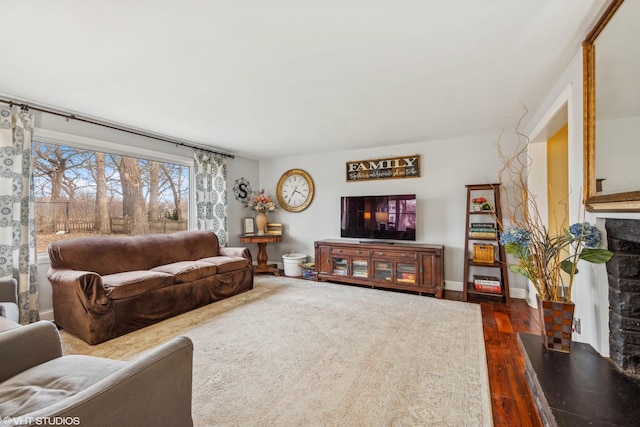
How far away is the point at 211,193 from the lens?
463cm

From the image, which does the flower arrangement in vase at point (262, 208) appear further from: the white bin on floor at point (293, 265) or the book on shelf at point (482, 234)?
the book on shelf at point (482, 234)

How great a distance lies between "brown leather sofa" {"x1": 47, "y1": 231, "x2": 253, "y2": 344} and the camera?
248cm

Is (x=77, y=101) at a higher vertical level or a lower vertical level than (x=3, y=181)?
higher

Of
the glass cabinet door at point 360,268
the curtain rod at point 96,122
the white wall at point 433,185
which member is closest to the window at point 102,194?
the curtain rod at point 96,122

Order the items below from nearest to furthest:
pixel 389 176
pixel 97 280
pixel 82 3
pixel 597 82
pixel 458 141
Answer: pixel 82 3
pixel 597 82
pixel 97 280
pixel 458 141
pixel 389 176

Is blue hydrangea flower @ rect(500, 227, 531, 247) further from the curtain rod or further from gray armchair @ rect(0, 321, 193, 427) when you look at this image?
the curtain rod

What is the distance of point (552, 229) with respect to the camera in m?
3.27

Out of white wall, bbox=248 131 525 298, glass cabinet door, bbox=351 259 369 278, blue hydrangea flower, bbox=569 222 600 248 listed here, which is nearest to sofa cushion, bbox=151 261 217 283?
glass cabinet door, bbox=351 259 369 278

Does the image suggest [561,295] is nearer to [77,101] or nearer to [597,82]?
[597,82]

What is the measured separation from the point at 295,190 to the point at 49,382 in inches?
174

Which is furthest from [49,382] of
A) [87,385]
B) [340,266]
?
[340,266]

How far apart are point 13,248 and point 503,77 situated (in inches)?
183

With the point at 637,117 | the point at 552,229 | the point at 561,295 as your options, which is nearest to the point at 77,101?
the point at 637,117

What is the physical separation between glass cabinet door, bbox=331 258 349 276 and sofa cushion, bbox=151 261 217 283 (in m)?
1.81
